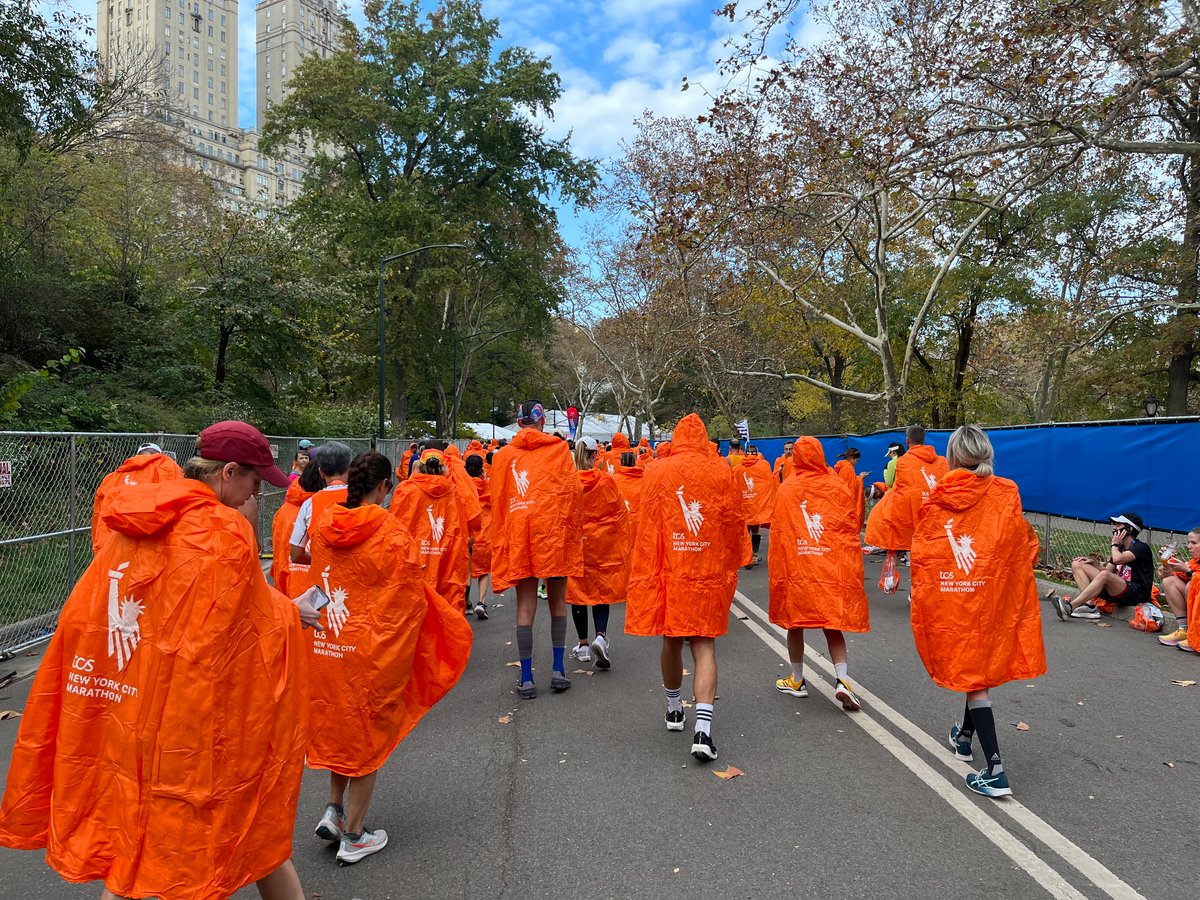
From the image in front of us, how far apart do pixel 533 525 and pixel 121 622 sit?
373cm

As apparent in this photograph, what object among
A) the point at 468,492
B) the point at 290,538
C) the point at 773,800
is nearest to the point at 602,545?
the point at 468,492

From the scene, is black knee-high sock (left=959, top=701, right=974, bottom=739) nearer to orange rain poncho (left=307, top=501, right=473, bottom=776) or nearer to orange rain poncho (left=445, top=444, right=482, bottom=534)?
orange rain poncho (left=307, top=501, right=473, bottom=776)

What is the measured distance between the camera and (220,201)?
31922mm

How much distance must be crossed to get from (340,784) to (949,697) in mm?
4262

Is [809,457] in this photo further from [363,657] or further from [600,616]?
[363,657]

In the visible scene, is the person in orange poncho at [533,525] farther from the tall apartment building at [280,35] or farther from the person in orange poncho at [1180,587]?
the tall apartment building at [280,35]

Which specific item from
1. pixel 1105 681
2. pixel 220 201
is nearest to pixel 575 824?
pixel 1105 681

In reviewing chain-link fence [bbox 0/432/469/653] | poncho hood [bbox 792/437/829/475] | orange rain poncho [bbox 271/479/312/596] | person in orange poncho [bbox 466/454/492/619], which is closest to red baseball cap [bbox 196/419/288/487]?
orange rain poncho [bbox 271/479/312/596]

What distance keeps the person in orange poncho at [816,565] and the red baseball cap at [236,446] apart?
3.90 m

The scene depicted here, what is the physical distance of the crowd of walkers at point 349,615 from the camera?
85.5 inches

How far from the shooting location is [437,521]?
688cm

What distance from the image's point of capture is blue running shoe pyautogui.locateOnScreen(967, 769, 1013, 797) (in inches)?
156

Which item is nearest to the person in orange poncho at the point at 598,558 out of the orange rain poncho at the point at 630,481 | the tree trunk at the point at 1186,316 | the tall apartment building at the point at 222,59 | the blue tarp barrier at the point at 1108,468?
the orange rain poncho at the point at 630,481

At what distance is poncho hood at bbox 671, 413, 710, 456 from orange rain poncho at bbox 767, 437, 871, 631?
2.90 ft
